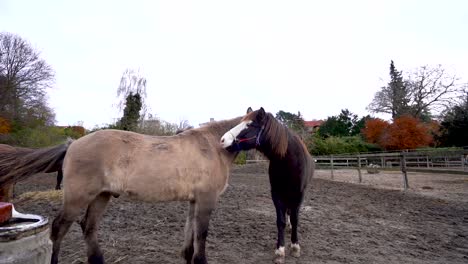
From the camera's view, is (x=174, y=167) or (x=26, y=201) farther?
(x=26, y=201)

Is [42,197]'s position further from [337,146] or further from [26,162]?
[337,146]

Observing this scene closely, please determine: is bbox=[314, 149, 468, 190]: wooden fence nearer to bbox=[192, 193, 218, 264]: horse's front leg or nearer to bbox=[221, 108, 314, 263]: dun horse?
bbox=[221, 108, 314, 263]: dun horse

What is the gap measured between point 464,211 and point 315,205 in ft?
10.3

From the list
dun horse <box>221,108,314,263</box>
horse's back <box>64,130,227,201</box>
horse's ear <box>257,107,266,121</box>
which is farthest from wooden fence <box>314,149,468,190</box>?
horse's back <box>64,130,227,201</box>

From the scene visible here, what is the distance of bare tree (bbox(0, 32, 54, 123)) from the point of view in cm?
2278

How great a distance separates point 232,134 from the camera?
3.63m

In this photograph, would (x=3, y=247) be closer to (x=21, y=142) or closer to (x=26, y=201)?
(x=26, y=201)

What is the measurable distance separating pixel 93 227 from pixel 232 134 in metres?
1.83

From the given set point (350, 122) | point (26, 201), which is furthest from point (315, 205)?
point (350, 122)

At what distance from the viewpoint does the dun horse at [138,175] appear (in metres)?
2.81

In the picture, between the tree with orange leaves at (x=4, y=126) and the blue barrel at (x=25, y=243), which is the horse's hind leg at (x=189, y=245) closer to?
the blue barrel at (x=25, y=243)

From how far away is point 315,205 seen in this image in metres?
7.05

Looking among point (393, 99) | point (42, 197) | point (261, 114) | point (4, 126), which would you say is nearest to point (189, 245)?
point (261, 114)

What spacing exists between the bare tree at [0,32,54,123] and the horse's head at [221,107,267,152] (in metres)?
25.0
